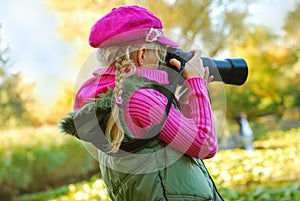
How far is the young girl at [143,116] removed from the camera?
3.98ft

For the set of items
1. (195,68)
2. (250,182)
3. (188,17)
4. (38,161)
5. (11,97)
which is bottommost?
(250,182)

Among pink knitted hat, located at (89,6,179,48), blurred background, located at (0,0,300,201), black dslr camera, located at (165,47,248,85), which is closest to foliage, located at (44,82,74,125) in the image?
blurred background, located at (0,0,300,201)

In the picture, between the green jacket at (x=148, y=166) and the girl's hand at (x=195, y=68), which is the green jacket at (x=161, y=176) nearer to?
the green jacket at (x=148, y=166)

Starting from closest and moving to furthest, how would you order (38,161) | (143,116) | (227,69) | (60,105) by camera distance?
(143,116)
(227,69)
(38,161)
(60,105)

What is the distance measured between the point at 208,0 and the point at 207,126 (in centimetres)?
984

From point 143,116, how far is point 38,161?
19.6 ft

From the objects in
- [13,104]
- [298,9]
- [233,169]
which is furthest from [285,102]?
[233,169]

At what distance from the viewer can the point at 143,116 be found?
3.91 ft

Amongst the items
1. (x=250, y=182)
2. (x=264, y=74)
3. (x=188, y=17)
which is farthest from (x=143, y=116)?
(x=264, y=74)

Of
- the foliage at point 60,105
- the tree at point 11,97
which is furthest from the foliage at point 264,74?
the tree at point 11,97

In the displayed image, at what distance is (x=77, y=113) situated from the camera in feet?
4.13

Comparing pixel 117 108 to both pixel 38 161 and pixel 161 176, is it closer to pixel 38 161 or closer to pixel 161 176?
pixel 161 176

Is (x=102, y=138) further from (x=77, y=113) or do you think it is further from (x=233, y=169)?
(x=233, y=169)

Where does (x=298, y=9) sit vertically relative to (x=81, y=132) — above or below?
above
